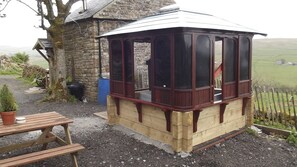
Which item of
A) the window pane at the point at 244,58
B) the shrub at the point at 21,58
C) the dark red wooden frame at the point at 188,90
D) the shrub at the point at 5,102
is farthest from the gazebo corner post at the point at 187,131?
the shrub at the point at 21,58

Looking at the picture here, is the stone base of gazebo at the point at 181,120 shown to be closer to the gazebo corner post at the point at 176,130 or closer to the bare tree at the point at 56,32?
the gazebo corner post at the point at 176,130

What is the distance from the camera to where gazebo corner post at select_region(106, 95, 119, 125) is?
7.90 metres

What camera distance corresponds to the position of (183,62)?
17.7 ft

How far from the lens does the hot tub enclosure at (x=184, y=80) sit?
547 centimetres

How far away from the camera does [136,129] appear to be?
→ 720cm

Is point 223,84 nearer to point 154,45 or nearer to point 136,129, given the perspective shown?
point 154,45

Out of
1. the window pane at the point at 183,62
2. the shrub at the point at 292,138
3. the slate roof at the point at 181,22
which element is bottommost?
the shrub at the point at 292,138

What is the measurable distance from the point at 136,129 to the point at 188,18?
3417mm

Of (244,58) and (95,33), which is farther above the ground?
(95,33)

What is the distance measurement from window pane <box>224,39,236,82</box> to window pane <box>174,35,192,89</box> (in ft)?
4.97

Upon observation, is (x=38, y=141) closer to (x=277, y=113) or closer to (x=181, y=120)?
(x=181, y=120)

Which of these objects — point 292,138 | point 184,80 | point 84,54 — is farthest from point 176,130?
point 84,54

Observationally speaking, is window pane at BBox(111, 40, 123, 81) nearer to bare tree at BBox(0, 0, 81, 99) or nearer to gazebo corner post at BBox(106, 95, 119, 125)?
gazebo corner post at BBox(106, 95, 119, 125)

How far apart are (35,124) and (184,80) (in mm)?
3162
